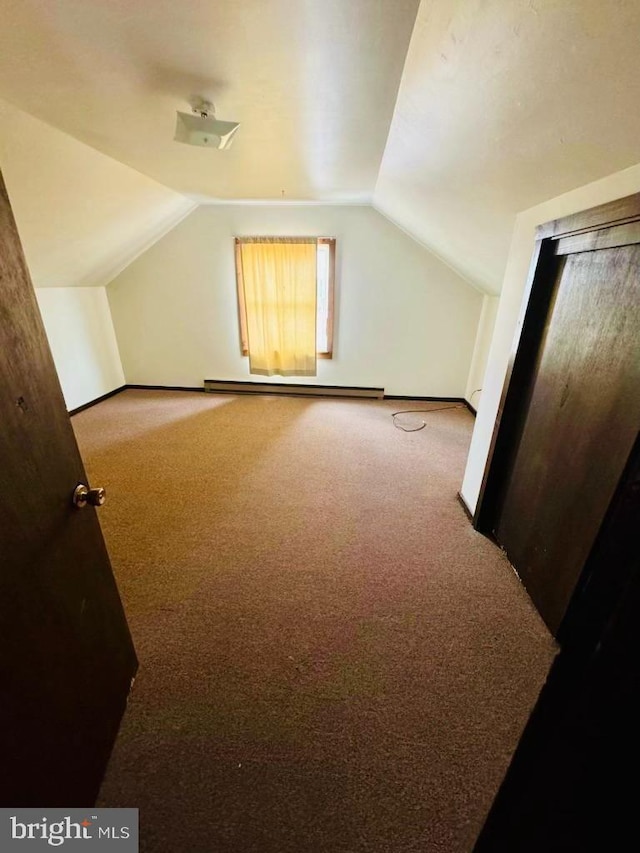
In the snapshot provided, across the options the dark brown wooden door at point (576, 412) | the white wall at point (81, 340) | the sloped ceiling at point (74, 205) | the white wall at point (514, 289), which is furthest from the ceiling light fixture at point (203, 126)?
the white wall at point (81, 340)

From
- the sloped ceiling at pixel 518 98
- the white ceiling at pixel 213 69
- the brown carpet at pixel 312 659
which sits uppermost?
the white ceiling at pixel 213 69

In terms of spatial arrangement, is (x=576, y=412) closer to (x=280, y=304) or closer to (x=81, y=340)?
(x=280, y=304)

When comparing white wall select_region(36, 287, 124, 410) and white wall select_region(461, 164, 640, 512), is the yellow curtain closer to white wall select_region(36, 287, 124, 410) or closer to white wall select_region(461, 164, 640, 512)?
white wall select_region(36, 287, 124, 410)

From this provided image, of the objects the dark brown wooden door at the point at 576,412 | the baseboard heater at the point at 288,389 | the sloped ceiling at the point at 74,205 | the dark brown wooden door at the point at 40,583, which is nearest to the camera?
the dark brown wooden door at the point at 40,583

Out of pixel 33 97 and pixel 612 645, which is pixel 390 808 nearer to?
pixel 612 645

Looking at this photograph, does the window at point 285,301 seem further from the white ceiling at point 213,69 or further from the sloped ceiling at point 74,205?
the white ceiling at point 213,69

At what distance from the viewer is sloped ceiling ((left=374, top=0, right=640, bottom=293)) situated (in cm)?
75

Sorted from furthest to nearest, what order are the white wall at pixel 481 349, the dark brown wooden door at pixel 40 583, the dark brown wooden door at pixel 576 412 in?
the white wall at pixel 481 349 → the dark brown wooden door at pixel 576 412 → the dark brown wooden door at pixel 40 583

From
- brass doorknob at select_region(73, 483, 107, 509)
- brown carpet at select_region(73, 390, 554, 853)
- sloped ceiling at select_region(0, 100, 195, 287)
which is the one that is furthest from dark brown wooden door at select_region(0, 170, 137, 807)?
sloped ceiling at select_region(0, 100, 195, 287)

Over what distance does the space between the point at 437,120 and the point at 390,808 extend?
7.81ft

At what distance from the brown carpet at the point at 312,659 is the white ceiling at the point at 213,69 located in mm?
2069

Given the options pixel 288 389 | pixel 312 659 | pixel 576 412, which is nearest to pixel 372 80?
pixel 576 412

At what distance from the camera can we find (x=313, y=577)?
5.53 feet

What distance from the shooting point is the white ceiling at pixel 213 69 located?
0.96 meters
